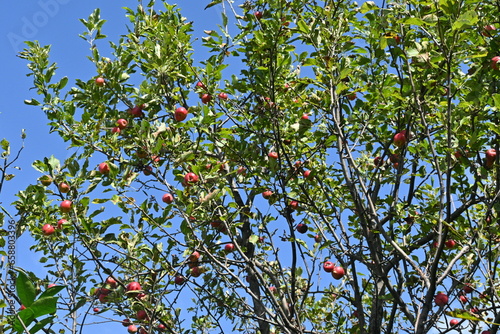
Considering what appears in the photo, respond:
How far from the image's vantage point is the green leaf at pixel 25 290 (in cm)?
132

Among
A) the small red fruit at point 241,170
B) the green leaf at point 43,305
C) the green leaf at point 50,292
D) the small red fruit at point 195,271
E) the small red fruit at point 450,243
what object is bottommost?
the green leaf at point 43,305

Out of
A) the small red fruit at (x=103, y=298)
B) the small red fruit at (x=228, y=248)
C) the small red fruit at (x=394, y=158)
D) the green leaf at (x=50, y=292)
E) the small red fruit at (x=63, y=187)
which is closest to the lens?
the green leaf at (x=50, y=292)

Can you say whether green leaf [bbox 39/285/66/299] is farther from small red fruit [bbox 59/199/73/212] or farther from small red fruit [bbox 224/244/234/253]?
small red fruit [bbox 224/244/234/253]

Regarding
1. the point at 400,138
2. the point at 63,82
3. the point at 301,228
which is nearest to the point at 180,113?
the point at 63,82

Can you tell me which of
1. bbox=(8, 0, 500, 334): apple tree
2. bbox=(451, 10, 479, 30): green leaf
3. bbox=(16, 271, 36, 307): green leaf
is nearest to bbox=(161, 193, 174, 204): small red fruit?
bbox=(8, 0, 500, 334): apple tree

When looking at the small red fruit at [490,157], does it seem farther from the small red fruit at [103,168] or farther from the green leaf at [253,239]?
the small red fruit at [103,168]

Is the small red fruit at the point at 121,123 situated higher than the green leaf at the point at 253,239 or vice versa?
the small red fruit at the point at 121,123

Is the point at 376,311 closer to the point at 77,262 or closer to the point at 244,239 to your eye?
the point at 244,239

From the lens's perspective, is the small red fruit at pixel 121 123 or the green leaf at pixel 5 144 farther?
the small red fruit at pixel 121 123

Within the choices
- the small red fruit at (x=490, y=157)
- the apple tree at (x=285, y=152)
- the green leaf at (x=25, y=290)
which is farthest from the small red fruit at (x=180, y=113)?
the green leaf at (x=25, y=290)

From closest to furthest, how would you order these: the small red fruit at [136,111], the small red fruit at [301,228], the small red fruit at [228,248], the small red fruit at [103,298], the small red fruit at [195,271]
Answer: the small red fruit at [103,298] → the small red fruit at [136,111] → the small red fruit at [195,271] → the small red fruit at [301,228] → the small red fruit at [228,248]

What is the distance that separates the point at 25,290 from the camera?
4.34 feet

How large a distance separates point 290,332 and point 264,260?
113 cm

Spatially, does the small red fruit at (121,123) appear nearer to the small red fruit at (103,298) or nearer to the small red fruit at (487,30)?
the small red fruit at (103,298)
